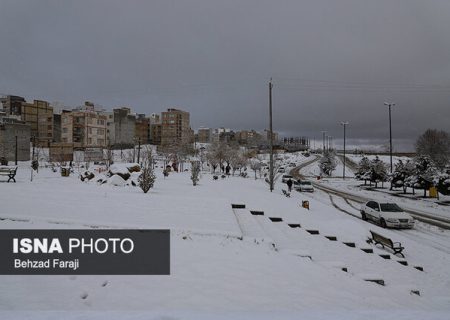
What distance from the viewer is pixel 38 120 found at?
3378 inches

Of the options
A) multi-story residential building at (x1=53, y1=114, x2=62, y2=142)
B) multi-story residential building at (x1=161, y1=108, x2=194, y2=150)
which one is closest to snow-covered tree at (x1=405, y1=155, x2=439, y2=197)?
multi-story residential building at (x1=53, y1=114, x2=62, y2=142)

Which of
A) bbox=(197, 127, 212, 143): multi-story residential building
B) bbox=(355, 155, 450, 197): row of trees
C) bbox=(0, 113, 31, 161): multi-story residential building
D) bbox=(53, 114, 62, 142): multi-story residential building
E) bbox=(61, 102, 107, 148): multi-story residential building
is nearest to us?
bbox=(355, 155, 450, 197): row of trees

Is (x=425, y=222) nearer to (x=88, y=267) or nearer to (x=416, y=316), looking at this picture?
(x=416, y=316)

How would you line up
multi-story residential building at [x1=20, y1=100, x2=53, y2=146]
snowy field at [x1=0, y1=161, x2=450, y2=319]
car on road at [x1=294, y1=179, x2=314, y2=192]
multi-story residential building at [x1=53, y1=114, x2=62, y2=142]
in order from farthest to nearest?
multi-story residential building at [x1=53, y1=114, x2=62, y2=142] → multi-story residential building at [x1=20, y1=100, x2=53, y2=146] → car on road at [x1=294, y1=179, x2=314, y2=192] → snowy field at [x1=0, y1=161, x2=450, y2=319]

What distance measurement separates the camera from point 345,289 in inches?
266

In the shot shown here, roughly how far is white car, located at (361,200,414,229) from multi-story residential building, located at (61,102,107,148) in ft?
215

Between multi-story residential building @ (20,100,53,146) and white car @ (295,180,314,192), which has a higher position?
multi-story residential building @ (20,100,53,146)

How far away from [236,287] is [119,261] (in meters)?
2.45

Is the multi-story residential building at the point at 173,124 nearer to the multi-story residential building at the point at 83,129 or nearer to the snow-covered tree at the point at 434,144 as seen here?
the multi-story residential building at the point at 83,129

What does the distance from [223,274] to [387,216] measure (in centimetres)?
1335

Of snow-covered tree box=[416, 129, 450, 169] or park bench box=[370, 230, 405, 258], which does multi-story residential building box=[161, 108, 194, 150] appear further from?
park bench box=[370, 230, 405, 258]

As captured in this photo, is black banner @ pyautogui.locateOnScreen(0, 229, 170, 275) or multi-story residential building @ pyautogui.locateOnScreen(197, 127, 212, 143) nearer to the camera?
black banner @ pyautogui.locateOnScreen(0, 229, 170, 275)

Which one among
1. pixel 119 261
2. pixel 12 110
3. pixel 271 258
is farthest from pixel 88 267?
pixel 12 110

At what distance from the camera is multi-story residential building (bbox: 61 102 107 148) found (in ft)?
240
